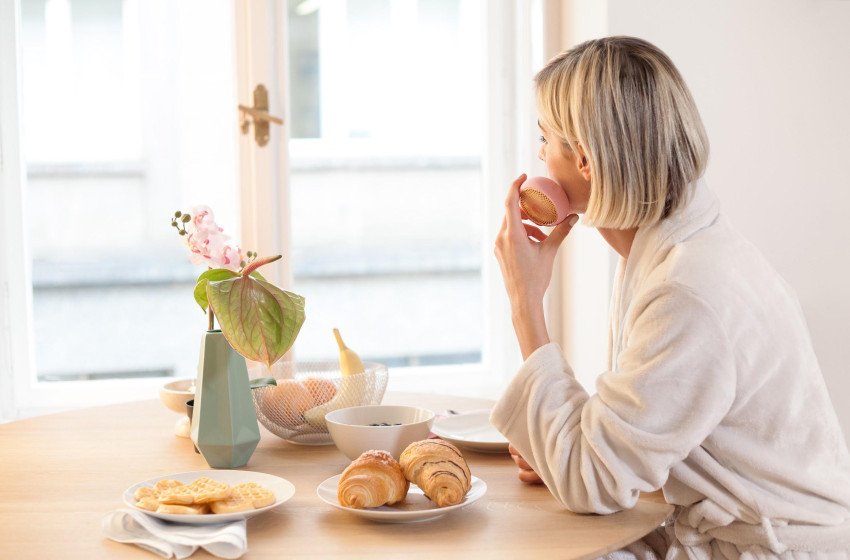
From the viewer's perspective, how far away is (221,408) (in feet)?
4.92

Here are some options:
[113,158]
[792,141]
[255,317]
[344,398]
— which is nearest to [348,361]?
[344,398]

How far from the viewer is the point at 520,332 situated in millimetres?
1429

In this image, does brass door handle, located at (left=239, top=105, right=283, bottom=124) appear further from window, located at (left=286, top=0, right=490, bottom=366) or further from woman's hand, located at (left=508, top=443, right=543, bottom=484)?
woman's hand, located at (left=508, top=443, right=543, bottom=484)

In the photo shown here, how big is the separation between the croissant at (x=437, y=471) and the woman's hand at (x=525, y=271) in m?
0.22

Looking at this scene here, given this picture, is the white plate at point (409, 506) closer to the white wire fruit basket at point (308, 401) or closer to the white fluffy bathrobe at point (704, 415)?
the white fluffy bathrobe at point (704, 415)

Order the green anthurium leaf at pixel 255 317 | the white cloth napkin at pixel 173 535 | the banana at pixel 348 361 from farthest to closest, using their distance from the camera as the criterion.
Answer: the banana at pixel 348 361 → the green anthurium leaf at pixel 255 317 → the white cloth napkin at pixel 173 535

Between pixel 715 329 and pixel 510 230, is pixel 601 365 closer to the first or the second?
pixel 510 230

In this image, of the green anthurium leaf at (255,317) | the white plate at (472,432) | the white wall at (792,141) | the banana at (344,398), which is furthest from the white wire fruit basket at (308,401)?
the white wall at (792,141)

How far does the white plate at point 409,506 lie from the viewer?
1.22 meters

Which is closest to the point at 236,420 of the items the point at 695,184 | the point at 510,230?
the point at 510,230

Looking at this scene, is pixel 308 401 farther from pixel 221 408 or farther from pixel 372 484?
pixel 372 484

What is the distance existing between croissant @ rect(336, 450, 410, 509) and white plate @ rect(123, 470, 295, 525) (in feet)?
0.27

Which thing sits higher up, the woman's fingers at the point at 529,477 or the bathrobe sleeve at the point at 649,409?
the bathrobe sleeve at the point at 649,409

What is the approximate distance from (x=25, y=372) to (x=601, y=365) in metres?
1.81
